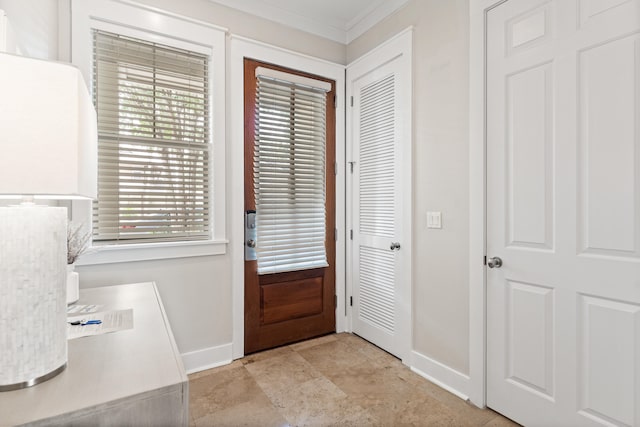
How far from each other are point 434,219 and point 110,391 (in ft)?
6.37

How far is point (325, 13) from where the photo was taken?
108 inches

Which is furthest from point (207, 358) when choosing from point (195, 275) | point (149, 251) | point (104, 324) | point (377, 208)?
point (377, 208)

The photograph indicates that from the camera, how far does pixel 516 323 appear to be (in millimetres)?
1785

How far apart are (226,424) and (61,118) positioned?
1.71 meters

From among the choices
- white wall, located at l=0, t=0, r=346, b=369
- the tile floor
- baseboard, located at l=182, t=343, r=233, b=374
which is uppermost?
white wall, located at l=0, t=0, r=346, b=369

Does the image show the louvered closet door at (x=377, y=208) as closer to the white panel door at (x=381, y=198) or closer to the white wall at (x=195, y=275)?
the white panel door at (x=381, y=198)

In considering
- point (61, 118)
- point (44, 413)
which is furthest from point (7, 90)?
point (44, 413)

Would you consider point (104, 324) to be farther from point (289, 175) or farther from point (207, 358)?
point (289, 175)

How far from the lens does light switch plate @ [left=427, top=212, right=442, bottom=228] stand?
2182 millimetres

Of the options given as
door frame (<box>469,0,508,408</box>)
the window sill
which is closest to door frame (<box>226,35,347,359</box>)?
the window sill

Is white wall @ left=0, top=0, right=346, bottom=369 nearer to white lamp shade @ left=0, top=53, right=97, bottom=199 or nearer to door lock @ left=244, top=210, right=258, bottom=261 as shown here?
door lock @ left=244, top=210, right=258, bottom=261

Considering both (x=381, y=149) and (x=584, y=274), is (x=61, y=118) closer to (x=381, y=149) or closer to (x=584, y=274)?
(x=584, y=274)

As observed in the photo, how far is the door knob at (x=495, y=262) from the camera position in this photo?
185cm

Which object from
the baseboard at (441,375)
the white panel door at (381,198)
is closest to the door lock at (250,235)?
the white panel door at (381,198)
